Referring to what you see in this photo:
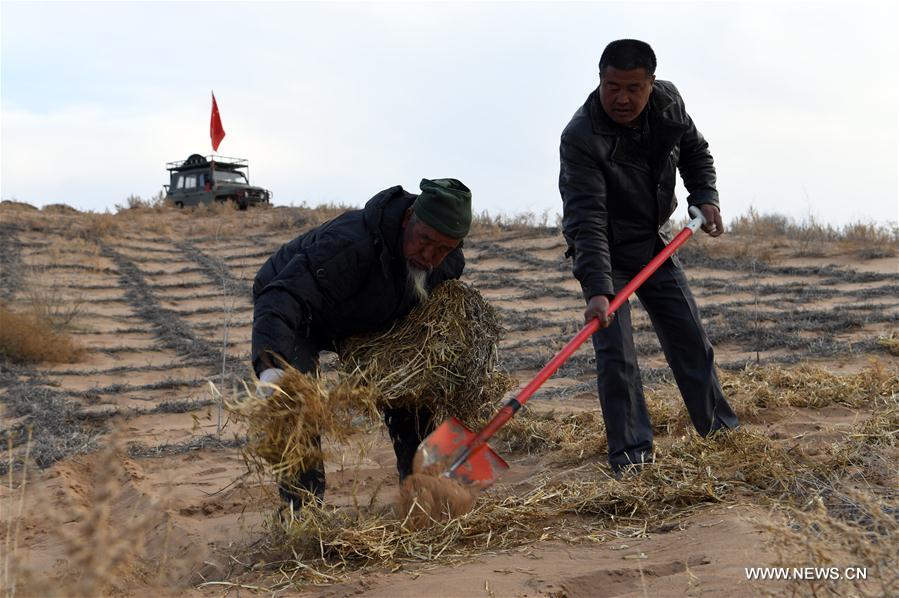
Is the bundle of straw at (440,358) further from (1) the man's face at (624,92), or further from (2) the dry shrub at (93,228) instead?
(2) the dry shrub at (93,228)

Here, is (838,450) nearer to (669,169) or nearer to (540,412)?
(669,169)

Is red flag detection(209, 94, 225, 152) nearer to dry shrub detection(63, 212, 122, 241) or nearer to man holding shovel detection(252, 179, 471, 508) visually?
dry shrub detection(63, 212, 122, 241)

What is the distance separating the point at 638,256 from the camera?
4.06 metres

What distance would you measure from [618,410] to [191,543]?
2.01m

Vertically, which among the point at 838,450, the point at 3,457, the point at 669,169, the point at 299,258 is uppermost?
the point at 669,169

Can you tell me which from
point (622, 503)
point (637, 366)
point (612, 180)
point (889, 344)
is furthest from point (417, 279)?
point (889, 344)

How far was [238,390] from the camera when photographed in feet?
21.5

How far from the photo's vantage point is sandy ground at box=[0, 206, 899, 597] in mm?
2812

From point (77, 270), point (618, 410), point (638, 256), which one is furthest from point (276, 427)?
point (77, 270)

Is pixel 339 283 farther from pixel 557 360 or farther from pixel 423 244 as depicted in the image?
pixel 557 360

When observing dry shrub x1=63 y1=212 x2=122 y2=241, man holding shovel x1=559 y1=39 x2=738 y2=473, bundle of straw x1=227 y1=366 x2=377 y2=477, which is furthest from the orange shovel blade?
dry shrub x1=63 y1=212 x2=122 y2=241

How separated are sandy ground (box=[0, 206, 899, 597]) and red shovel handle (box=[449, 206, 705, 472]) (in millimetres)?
454

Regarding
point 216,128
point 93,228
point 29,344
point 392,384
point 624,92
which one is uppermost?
point 216,128

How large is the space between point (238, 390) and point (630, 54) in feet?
13.7
